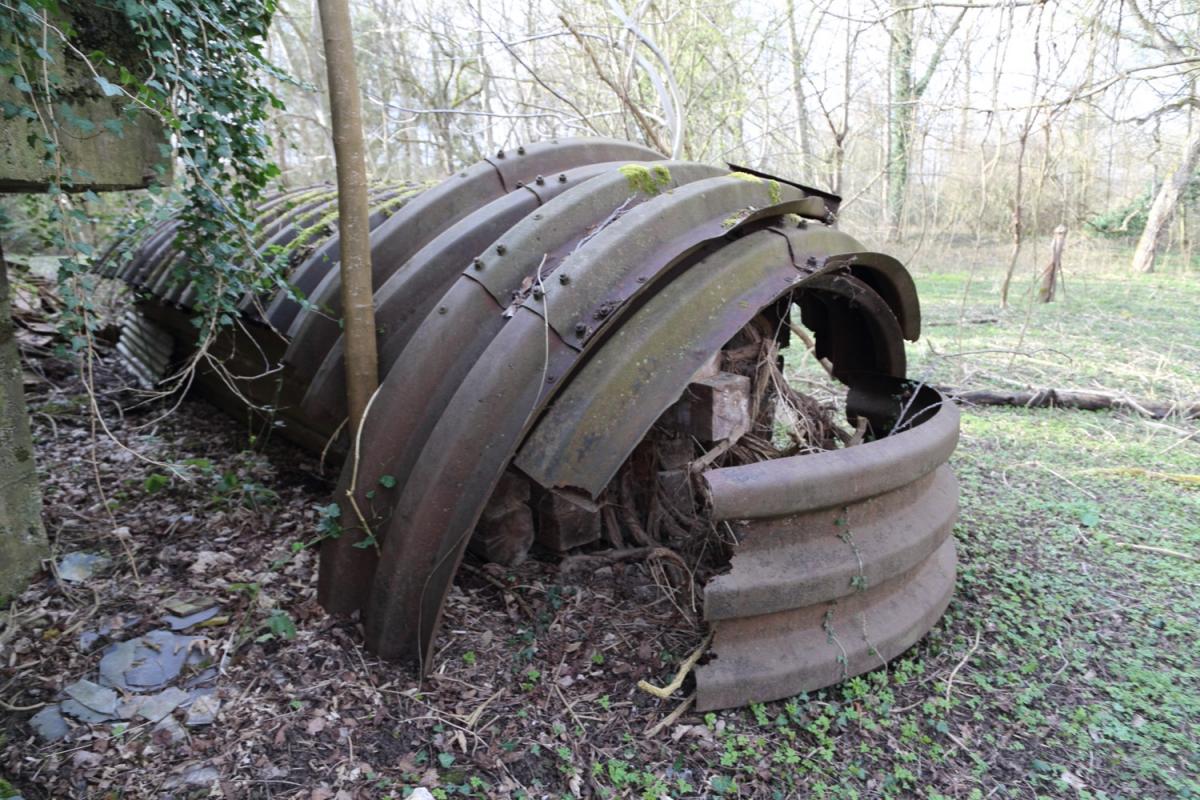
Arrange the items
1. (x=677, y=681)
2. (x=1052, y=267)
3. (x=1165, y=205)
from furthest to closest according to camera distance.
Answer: (x=1165, y=205), (x=1052, y=267), (x=677, y=681)

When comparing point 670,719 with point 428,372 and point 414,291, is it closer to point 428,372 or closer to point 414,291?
point 428,372

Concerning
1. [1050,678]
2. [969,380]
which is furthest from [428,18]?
[1050,678]

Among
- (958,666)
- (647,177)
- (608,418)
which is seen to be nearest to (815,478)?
(608,418)

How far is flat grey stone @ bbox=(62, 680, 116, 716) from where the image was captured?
2312mm

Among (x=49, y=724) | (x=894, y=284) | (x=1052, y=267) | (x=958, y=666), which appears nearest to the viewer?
(x=49, y=724)

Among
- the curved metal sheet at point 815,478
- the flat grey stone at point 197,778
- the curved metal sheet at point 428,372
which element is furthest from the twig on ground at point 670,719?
the flat grey stone at point 197,778

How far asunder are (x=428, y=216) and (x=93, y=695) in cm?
232

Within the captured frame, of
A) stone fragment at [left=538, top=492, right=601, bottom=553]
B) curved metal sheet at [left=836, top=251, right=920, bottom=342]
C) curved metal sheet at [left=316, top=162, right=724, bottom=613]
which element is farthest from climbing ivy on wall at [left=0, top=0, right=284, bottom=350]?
curved metal sheet at [left=836, top=251, right=920, bottom=342]

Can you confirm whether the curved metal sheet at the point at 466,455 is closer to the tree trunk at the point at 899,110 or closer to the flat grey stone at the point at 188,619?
the flat grey stone at the point at 188,619

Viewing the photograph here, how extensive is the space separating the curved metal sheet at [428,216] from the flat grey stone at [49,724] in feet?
5.11

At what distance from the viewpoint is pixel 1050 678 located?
111 inches

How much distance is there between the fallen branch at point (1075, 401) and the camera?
6.16 metres

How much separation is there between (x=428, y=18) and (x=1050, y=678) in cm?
1407

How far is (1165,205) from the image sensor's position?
1652 cm
